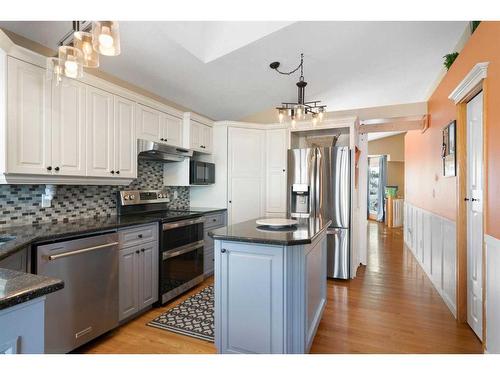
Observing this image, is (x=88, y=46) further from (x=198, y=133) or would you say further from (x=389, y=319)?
(x=389, y=319)

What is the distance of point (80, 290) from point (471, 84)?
335 centimetres

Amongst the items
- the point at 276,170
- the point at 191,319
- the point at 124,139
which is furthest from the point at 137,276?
the point at 276,170

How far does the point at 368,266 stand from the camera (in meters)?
4.35

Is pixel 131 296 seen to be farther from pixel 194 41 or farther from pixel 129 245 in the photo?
pixel 194 41

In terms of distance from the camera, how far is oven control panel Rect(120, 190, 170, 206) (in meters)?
2.97

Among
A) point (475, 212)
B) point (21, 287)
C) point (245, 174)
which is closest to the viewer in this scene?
point (21, 287)

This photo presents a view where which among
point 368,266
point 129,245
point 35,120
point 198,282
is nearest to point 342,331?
point 198,282

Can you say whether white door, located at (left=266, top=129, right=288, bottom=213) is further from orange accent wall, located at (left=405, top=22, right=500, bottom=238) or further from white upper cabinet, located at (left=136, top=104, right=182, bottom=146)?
orange accent wall, located at (left=405, top=22, right=500, bottom=238)

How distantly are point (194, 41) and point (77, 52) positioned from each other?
1.62 metres

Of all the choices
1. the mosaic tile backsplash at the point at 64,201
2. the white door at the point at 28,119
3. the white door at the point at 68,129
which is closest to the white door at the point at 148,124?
the mosaic tile backsplash at the point at 64,201

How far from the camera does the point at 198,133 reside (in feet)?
12.5

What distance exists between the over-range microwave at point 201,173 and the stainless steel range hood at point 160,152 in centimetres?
17

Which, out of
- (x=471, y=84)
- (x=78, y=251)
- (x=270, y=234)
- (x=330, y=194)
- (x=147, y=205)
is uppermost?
(x=471, y=84)

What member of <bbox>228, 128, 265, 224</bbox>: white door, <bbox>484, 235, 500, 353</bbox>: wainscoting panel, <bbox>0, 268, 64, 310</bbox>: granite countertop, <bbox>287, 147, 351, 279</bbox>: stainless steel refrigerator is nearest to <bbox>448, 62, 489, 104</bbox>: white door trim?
<bbox>484, 235, 500, 353</bbox>: wainscoting panel
